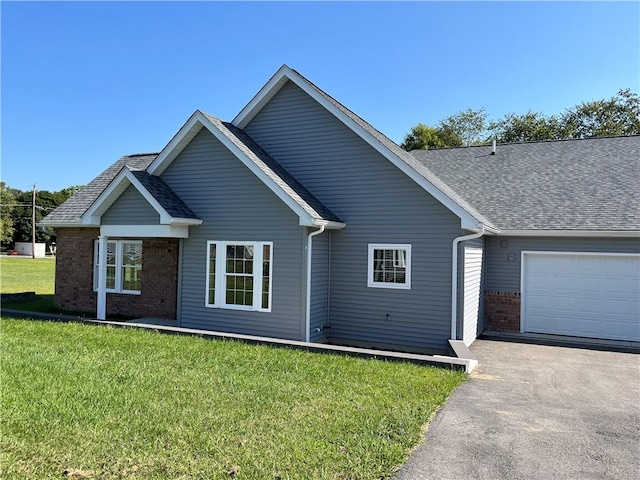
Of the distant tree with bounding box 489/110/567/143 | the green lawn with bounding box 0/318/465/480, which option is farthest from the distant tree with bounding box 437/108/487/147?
the green lawn with bounding box 0/318/465/480

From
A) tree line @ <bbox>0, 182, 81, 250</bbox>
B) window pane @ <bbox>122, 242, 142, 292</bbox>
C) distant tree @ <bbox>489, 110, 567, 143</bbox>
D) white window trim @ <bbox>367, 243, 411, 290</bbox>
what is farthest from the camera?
tree line @ <bbox>0, 182, 81, 250</bbox>

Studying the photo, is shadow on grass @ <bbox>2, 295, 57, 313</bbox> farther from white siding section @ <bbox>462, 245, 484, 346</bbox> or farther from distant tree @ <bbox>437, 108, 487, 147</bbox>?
distant tree @ <bbox>437, 108, 487, 147</bbox>

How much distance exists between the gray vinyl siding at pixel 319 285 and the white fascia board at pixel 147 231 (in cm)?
340

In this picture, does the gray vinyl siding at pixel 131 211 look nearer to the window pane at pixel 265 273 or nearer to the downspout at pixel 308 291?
the window pane at pixel 265 273

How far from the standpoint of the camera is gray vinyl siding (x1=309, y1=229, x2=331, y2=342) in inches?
412

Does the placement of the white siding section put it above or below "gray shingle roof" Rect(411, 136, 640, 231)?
below

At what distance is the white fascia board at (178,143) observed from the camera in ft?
36.9

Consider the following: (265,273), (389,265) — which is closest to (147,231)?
(265,273)

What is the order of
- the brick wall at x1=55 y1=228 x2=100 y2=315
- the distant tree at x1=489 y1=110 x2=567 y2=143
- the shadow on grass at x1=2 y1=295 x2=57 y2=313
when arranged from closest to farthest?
the brick wall at x1=55 y1=228 x2=100 y2=315 → the shadow on grass at x1=2 y1=295 x2=57 y2=313 → the distant tree at x1=489 y1=110 x2=567 y2=143

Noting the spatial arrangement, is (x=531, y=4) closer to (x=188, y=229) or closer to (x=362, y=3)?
(x=362, y=3)

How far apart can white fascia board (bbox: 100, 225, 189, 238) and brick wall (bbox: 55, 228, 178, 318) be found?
4.95 ft

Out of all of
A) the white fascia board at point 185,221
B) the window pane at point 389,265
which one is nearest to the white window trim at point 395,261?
the window pane at point 389,265

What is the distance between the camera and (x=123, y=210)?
11461 mm

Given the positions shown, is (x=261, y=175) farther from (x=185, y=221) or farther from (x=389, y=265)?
(x=389, y=265)
